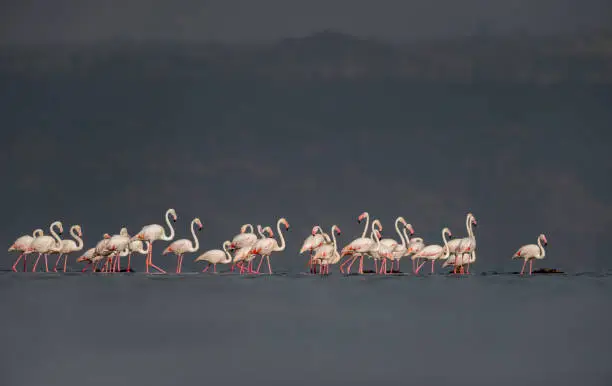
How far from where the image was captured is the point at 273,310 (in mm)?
12117

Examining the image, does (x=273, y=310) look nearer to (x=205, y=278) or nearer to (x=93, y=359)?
(x=93, y=359)

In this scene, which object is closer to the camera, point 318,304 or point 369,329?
point 369,329

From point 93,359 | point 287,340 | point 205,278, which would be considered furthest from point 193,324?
point 205,278

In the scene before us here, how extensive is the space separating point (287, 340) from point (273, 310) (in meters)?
2.25

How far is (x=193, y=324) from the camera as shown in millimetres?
10750

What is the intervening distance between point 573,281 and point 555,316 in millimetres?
6050

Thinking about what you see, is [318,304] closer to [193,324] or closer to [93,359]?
[193,324]

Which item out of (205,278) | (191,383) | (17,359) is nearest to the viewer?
(191,383)

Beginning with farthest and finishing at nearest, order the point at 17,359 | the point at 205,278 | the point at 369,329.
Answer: the point at 205,278
the point at 369,329
the point at 17,359

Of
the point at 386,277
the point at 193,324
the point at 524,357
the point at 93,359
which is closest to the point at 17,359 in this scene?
the point at 93,359

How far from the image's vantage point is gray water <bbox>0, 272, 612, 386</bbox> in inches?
324

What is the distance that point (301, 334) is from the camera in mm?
10289

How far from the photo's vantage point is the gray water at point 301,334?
8227 millimetres

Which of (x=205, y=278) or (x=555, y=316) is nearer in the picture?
(x=555, y=316)
